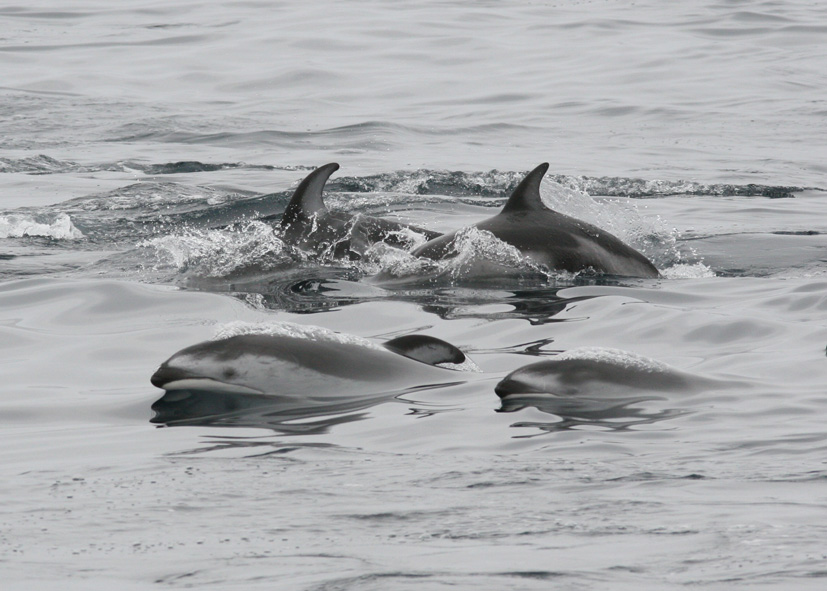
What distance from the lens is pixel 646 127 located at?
20.3 m

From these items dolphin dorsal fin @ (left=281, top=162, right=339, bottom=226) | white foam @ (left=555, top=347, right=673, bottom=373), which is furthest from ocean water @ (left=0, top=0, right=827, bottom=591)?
dolphin dorsal fin @ (left=281, top=162, right=339, bottom=226)

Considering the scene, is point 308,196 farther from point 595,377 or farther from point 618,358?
point 595,377

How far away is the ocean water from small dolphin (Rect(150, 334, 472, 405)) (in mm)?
152

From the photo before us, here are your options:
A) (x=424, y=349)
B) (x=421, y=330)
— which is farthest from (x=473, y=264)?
(x=424, y=349)

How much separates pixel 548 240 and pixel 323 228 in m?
1.89

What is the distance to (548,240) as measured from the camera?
31.6ft

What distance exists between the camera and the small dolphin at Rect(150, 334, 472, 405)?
6.20 metres

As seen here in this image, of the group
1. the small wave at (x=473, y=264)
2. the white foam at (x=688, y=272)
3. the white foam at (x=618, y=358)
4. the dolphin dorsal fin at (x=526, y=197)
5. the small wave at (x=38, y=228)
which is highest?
the dolphin dorsal fin at (x=526, y=197)

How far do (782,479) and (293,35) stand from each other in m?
24.2

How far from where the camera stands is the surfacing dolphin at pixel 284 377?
6098 millimetres

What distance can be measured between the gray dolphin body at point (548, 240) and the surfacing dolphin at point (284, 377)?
3.16 metres

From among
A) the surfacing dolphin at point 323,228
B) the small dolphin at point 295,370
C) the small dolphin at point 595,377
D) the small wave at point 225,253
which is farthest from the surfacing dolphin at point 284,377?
the surfacing dolphin at point 323,228

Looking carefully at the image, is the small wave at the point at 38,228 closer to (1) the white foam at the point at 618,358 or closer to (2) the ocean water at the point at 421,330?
(2) the ocean water at the point at 421,330

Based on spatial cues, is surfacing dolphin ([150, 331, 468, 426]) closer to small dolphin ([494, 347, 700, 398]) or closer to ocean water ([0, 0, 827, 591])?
ocean water ([0, 0, 827, 591])
